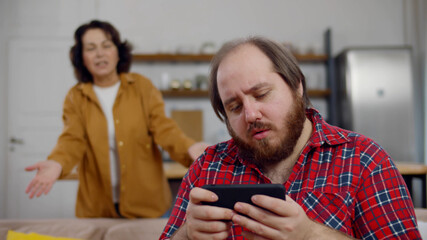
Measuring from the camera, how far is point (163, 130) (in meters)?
1.82

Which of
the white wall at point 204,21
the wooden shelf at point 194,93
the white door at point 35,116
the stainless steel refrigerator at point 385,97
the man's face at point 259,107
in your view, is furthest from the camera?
the white wall at point 204,21

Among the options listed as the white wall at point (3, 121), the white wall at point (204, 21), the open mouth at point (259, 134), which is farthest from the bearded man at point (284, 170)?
the white wall at point (3, 121)

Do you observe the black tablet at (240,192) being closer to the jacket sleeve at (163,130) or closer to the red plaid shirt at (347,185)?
the red plaid shirt at (347,185)

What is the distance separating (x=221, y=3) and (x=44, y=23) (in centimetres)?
212

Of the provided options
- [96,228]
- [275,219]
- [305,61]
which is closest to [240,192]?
[275,219]

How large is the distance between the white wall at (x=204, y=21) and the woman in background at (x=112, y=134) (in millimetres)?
2232

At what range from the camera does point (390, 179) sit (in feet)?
2.95

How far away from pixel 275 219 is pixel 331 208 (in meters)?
0.27

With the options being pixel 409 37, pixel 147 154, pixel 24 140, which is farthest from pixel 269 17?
pixel 24 140

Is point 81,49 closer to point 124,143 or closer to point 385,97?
point 124,143

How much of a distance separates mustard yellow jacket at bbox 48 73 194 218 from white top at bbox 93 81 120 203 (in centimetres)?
3

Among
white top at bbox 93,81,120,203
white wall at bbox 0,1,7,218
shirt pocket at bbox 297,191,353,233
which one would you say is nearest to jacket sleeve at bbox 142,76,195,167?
white top at bbox 93,81,120,203

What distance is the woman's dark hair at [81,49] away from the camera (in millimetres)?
1914

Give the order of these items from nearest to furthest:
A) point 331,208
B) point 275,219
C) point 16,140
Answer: point 275,219
point 331,208
point 16,140
